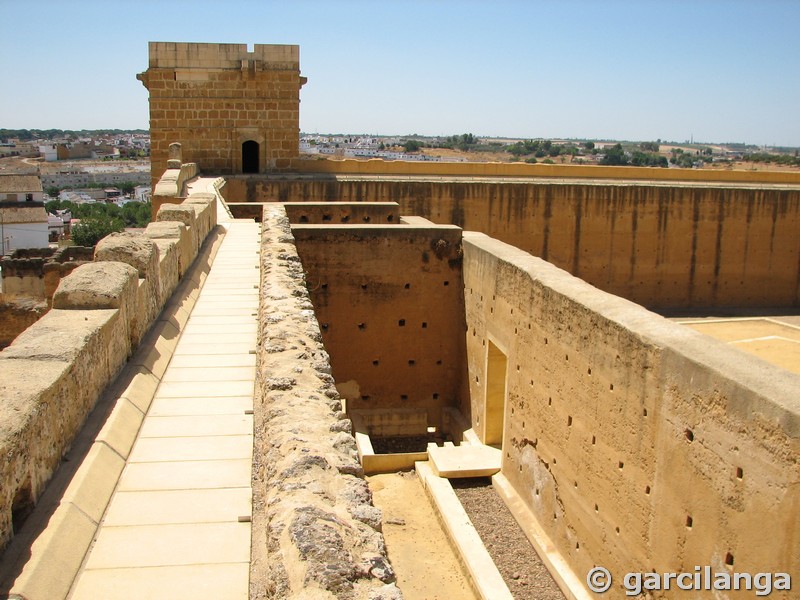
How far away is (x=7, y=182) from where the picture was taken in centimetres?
4856

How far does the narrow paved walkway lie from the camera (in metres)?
2.72

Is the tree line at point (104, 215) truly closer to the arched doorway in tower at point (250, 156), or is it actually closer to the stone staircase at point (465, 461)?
the arched doorway in tower at point (250, 156)

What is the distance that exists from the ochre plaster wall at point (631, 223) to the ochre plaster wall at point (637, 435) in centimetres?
728

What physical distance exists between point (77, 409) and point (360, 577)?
1754mm

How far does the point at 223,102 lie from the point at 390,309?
30.0ft

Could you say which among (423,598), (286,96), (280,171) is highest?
(286,96)

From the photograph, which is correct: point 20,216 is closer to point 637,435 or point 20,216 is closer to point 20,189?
point 20,189

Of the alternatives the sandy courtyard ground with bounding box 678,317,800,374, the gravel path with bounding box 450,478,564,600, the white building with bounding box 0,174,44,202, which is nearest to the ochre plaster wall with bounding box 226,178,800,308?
the sandy courtyard ground with bounding box 678,317,800,374

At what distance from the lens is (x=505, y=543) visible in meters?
8.10

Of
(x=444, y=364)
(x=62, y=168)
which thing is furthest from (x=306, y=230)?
(x=62, y=168)

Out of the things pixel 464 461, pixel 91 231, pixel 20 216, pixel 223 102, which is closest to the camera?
pixel 464 461

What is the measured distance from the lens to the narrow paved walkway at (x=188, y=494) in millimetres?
2719

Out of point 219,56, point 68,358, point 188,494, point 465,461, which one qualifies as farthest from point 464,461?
point 219,56

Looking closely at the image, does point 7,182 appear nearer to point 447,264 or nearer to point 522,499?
point 447,264
